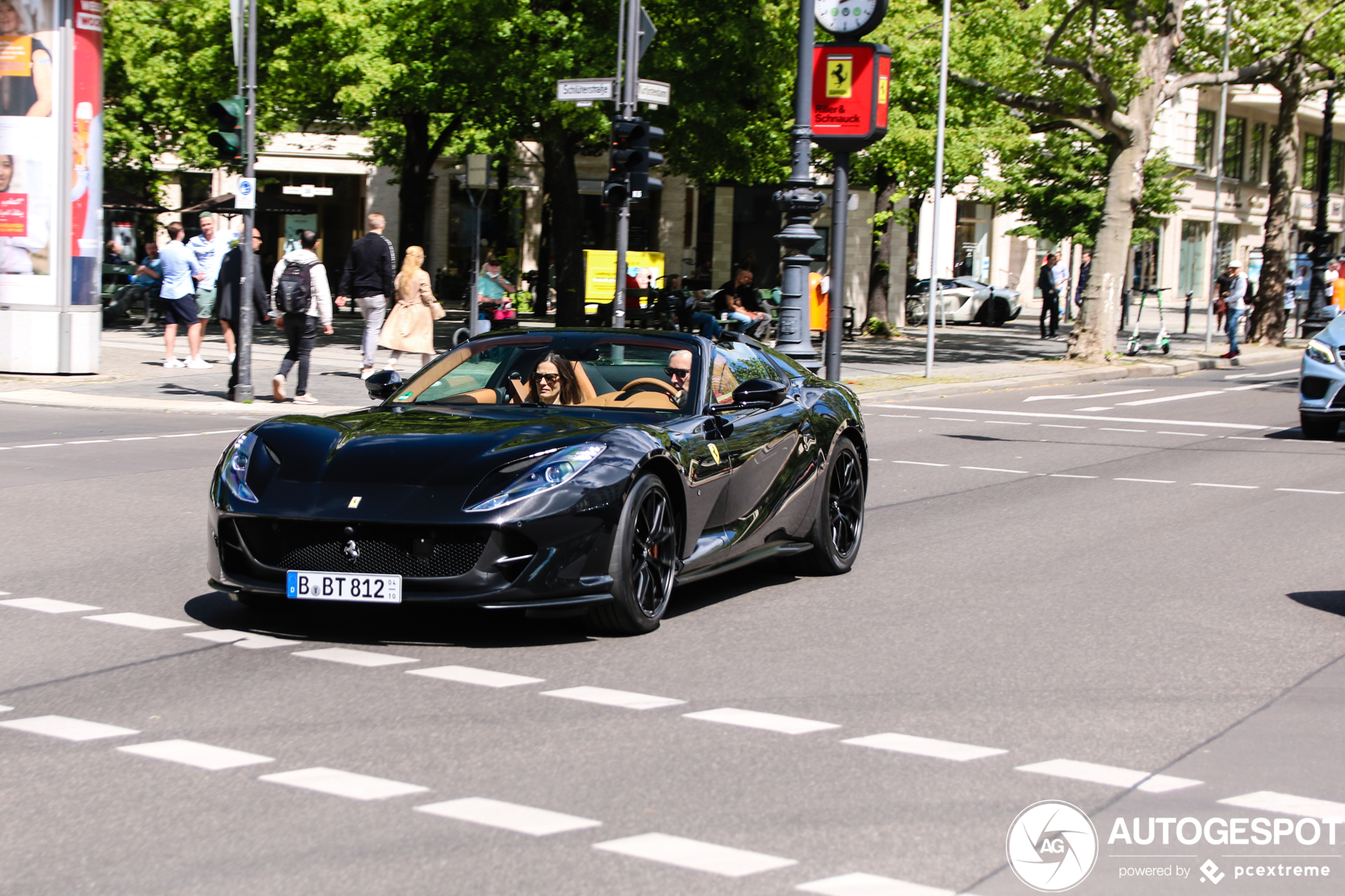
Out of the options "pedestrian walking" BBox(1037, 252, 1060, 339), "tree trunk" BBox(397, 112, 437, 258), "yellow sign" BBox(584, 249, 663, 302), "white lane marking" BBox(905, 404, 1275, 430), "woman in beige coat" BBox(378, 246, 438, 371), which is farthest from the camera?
"pedestrian walking" BBox(1037, 252, 1060, 339)

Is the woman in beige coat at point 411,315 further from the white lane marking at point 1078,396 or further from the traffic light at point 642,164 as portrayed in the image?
the white lane marking at point 1078,396

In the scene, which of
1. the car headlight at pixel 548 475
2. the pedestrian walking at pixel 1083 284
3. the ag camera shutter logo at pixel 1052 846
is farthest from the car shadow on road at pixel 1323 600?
the pedestrian walking at pixel 1083 284

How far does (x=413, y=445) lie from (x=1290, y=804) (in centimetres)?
360

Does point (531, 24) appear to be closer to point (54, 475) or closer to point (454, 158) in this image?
point (54, 475)

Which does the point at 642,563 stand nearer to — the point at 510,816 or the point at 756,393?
the point at 756,393

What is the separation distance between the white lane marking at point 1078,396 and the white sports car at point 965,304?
69.8 feet

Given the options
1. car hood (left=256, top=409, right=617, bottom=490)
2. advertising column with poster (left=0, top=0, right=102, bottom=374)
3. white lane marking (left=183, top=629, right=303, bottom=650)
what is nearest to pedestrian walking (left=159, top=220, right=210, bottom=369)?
advertising column with poster (left=0, top=0, right=102, bottom=374)

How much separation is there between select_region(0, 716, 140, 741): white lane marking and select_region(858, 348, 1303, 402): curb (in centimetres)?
1649

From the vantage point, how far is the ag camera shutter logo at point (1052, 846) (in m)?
4.18

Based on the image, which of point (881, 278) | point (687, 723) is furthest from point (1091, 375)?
point (687, 723)

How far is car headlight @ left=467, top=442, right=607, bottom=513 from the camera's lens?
644 centimetres

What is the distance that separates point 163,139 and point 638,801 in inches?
1703

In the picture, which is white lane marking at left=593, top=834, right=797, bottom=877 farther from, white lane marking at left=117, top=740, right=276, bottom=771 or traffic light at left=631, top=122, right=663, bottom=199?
traffic light at left=631, top=122, right=663, bottom=199

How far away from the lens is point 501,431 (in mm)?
6922
